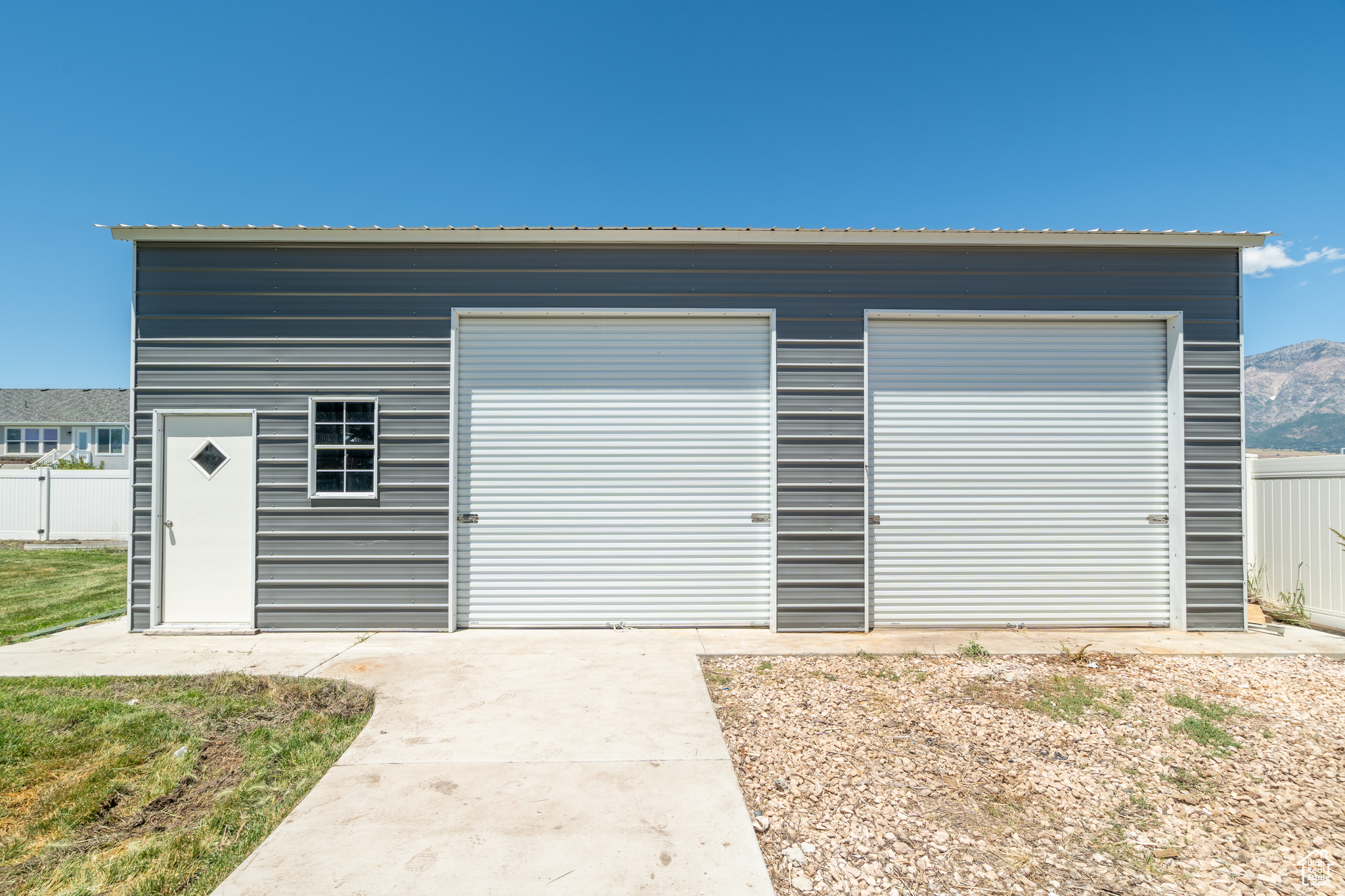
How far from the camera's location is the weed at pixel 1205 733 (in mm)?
3580

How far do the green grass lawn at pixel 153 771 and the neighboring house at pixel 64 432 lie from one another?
26.9m

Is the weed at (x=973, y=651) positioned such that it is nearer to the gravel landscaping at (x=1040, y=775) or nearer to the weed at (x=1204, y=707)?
the gravel landscaping at (x=1040, y=775)

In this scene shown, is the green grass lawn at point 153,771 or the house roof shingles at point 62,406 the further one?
the house roof shingles at point 62,406

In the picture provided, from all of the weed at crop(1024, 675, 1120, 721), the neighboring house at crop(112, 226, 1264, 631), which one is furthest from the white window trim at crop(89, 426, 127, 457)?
the weed at crop(1024, 675, 1120, 721)

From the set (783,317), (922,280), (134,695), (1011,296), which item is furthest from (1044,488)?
(134,695)

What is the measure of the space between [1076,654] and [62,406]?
116 ft

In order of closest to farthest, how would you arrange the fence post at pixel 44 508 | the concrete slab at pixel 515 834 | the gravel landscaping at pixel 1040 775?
the concrete slab at pixel 515 834, the gravel landscaping at pixel 1040 775, the fence post at pixel 44 508

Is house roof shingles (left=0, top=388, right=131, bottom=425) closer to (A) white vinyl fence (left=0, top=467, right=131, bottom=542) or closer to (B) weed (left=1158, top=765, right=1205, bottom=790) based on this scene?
(A) white vinyl fence (left=0, top=467, right=131, bottom=542)

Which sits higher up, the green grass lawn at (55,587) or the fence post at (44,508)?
the fence post at (44,508)

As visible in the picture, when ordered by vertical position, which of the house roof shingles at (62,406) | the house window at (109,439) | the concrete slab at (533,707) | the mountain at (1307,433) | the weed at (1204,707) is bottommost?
the concrete slab at (533,707)

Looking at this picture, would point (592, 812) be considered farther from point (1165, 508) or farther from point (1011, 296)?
point (1165, 508)

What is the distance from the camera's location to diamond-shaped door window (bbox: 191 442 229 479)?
6.09m

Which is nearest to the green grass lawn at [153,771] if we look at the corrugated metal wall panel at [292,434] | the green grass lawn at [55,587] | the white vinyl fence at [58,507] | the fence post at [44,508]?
the corrugated metal wall panel at [292,434]

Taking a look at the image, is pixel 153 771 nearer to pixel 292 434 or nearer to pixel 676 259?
pixel 292 434
